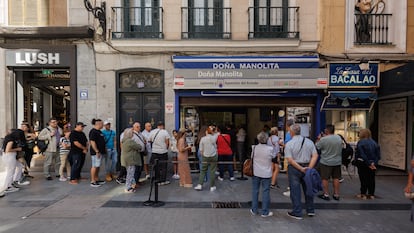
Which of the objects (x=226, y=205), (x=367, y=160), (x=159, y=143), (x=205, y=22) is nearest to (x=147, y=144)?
(x=159, y=143)

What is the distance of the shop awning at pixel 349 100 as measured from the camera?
30.8 ft

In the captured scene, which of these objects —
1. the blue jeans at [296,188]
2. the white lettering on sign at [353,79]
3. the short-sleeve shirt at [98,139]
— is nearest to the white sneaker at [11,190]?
the short-sleeve shirt at [98,139]

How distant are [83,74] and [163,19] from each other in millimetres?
3226

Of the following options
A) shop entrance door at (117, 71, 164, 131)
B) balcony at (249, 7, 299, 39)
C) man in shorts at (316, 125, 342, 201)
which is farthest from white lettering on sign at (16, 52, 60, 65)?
man in shorts at (316, 125, 342, 201)

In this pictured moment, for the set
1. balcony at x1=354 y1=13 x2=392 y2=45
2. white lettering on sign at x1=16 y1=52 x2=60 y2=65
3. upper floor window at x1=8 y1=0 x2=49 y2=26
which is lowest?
white lettering on sign at x1=16 y1=52 x2=60 y2=65

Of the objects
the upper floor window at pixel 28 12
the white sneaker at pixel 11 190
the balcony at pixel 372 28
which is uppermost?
the upper floor window at pixel 28 12

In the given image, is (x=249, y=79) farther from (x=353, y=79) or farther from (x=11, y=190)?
(x=11, y=190)

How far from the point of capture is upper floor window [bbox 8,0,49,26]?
1005 centimetres

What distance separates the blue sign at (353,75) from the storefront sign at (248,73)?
386mm

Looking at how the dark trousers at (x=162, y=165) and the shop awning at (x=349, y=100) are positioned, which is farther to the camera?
the shop awning at (x=349, y=100)

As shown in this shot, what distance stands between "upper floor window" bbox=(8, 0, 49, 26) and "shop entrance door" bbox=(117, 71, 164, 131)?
137 inches

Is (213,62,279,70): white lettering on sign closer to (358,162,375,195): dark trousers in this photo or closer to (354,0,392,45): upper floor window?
(354,0,392,45): upper floor window

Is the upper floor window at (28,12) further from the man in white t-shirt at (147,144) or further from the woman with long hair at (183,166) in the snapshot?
the woman with long hair at (183,166)

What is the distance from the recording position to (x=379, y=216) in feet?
19.1
